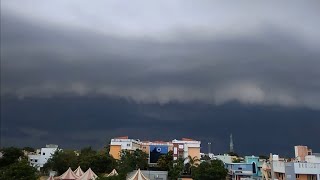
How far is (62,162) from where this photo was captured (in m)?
78.4

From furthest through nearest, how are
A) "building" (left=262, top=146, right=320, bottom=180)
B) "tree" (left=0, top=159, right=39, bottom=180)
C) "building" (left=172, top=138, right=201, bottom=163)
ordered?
"building" (left=172, top=138, right=201, bottom=163)
"building" (left=262, top=146, right=320, bottom=180)
"tree" (left=0, top=159, right=39, bottom=180)

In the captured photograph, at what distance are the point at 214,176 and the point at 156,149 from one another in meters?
36.4

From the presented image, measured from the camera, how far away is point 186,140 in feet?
314

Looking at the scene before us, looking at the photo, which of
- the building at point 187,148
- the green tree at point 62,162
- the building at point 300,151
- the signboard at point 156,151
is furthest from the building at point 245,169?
the green tree at point 62,162

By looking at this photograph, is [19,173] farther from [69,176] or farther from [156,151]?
[156,151]

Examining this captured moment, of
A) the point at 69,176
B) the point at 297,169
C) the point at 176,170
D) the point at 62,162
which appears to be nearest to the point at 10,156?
the point at 62,162

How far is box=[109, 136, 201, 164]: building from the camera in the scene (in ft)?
302

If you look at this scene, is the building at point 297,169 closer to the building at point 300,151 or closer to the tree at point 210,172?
the building at point 300,151

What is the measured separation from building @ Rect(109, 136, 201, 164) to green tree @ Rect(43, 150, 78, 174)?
1828cm

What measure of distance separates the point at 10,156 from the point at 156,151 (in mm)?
37654

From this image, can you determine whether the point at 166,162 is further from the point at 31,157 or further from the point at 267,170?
the point at 31,157

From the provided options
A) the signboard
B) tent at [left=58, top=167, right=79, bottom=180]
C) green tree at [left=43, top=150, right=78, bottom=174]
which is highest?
the signboard

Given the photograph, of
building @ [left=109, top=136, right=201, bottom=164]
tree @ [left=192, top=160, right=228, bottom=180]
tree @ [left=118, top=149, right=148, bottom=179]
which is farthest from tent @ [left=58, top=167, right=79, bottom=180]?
building @ [left=109, top=136, right=201, bottom=164]

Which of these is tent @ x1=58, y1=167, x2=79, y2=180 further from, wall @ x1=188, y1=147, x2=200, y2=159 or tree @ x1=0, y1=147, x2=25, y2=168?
wall @ x1=188, y1=147, x2=200, y2=159
